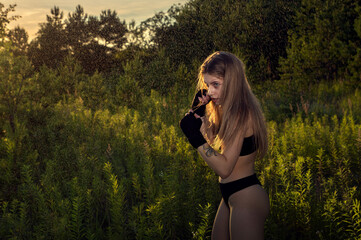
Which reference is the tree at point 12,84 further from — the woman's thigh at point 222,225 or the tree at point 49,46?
the tree at point 49,46

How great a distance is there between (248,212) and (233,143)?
1.52ft

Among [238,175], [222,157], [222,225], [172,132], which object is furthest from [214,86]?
[172,132]

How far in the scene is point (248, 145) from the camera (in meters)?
2.23

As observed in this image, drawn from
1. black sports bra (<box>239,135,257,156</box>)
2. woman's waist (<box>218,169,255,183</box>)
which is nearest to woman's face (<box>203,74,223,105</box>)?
black sports bra (<box>239,135,257,156</box>)

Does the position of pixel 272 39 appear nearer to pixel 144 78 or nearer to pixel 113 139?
pixel 144 78

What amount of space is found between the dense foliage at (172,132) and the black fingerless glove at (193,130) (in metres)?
0.63

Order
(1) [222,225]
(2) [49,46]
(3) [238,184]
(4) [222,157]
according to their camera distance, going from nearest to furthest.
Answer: (4) [222,157] < (3) [238,184] < (1) [222,225] < (2) [49,46]

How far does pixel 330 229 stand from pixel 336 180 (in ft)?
5.96

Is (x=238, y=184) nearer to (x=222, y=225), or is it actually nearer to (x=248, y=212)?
(x=248, y=212)

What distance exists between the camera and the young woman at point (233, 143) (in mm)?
2088

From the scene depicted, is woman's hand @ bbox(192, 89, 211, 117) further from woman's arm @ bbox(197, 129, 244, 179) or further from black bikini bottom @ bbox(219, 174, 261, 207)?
black bikini bottom @ bbox(219, 174, 261, 207)

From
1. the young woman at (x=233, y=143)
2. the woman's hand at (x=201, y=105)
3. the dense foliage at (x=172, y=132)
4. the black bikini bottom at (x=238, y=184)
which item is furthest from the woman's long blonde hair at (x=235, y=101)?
the dense foliage at (x=172, y=132)

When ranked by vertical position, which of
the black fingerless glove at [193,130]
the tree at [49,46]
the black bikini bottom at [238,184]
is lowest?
the black bikini bottom at [238,184]

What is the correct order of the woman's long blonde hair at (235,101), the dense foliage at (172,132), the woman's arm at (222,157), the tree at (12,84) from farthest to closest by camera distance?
the tree at (12,84)
the dense foliage at (172,132)
the woman's long blonde hair at (235,101)
the woman's arm at (222,157)
